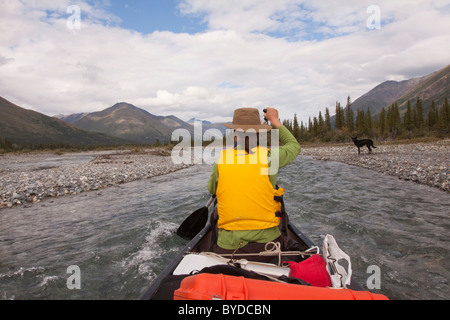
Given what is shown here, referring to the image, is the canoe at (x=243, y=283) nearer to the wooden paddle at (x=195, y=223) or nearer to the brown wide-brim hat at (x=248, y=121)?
the brown wide-brim hat at (x=248, y=121)

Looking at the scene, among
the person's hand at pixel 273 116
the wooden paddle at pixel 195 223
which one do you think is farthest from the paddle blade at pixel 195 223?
the person's hand at pixel 273 116

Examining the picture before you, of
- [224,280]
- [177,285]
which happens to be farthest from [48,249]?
[224,280]

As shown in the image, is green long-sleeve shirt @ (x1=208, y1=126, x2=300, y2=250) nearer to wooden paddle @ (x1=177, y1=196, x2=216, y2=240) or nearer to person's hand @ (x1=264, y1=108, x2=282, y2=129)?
person's hand @ (x1=264, y1=108, x2=282, y2=129)

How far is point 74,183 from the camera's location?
51.5 ft

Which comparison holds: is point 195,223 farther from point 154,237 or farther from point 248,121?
point 248,121

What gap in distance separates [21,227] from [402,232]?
11865 mm

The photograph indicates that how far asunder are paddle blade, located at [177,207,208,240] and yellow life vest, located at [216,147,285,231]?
2695mm

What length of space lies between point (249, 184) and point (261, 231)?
79cm

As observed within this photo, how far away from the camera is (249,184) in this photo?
3805 mm

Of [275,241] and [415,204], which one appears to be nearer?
[275,241]

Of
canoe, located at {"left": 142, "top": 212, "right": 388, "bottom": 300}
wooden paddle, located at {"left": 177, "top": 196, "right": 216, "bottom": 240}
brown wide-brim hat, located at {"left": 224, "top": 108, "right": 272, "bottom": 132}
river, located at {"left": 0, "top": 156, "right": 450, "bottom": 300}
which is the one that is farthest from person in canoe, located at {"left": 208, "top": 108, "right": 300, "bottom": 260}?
wooden paddle, located at {"left": 177, "top": 196, "right": 216, "bottom": 240}

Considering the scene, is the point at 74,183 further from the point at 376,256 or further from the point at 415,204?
the point at 415,204

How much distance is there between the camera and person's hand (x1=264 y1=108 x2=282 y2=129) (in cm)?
407
